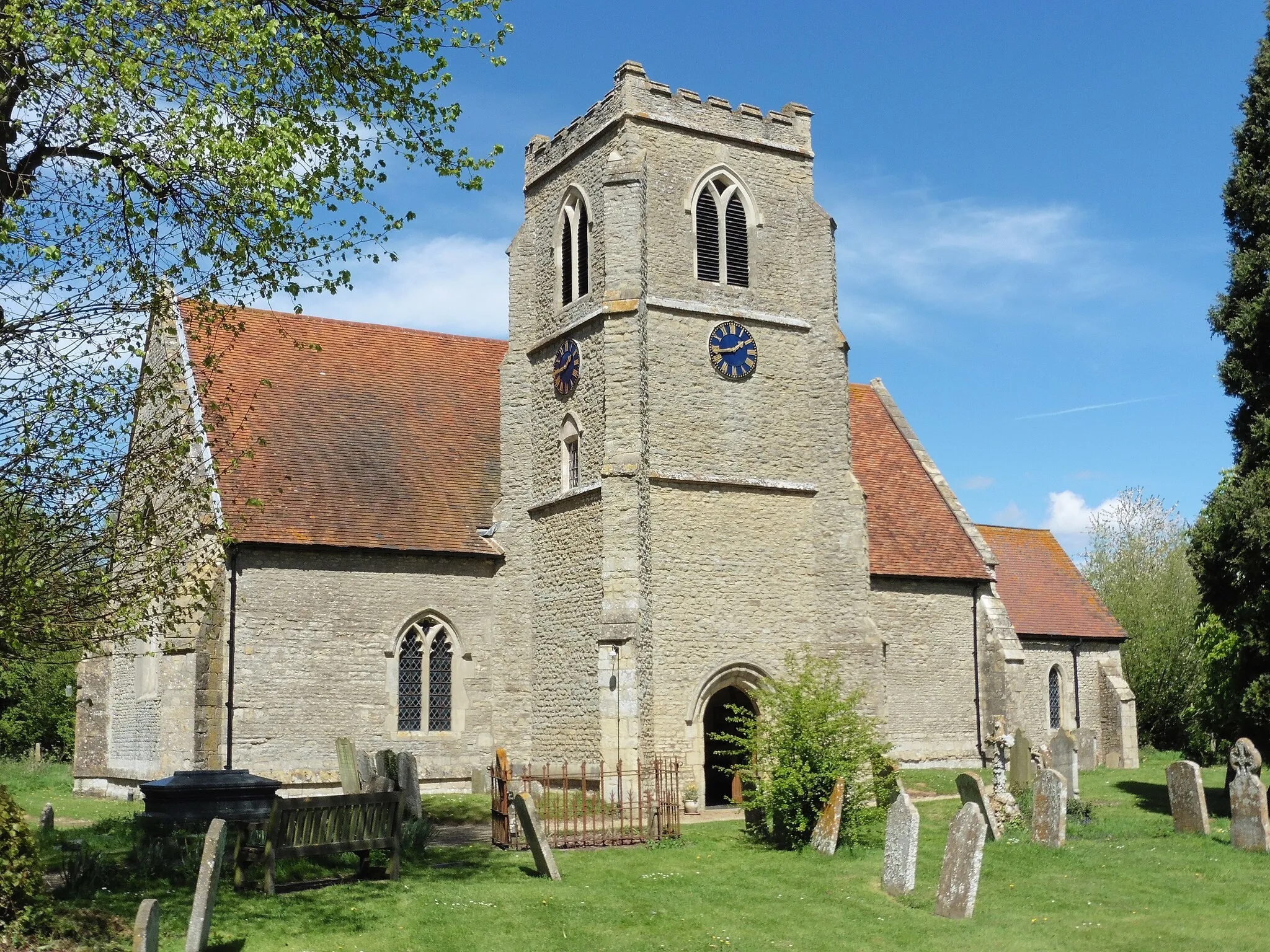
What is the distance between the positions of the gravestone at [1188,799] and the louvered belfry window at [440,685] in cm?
1275

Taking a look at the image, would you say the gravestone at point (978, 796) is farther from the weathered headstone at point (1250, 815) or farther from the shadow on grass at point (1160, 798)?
the shadow on grass at point (1160, 798)

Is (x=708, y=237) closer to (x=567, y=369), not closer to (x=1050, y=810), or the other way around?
(x=567, y=369)

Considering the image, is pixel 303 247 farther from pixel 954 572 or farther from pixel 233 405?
pixel 954 572

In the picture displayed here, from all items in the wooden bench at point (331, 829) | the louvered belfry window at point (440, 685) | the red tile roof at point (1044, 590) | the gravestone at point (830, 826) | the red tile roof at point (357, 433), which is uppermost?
the red tile roof at point (357, 433)

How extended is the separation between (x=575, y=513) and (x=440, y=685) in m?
4.26

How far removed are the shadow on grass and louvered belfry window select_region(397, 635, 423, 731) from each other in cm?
1267

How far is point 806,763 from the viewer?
614 inches

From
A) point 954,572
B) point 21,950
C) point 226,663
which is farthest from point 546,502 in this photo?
point 21,950

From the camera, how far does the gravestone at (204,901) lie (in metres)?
9.43

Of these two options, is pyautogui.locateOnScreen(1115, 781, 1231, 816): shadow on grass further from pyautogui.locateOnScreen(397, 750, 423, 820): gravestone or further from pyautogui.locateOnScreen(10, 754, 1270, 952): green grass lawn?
pyautogui.locateOnScreen(397, 750, 423, 820): gravestone

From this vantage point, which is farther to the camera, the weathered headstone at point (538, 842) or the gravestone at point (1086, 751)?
the gravestone at point (1086, 751)

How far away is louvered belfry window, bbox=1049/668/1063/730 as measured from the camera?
102 feet

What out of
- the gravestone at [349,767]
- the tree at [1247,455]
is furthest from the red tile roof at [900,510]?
the gravestone at [349,767]

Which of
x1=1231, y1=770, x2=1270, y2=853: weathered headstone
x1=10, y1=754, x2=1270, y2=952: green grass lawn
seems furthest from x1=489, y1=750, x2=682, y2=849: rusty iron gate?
x1=1231, y1=770, x2=1270, y2=853: weathered headstone
